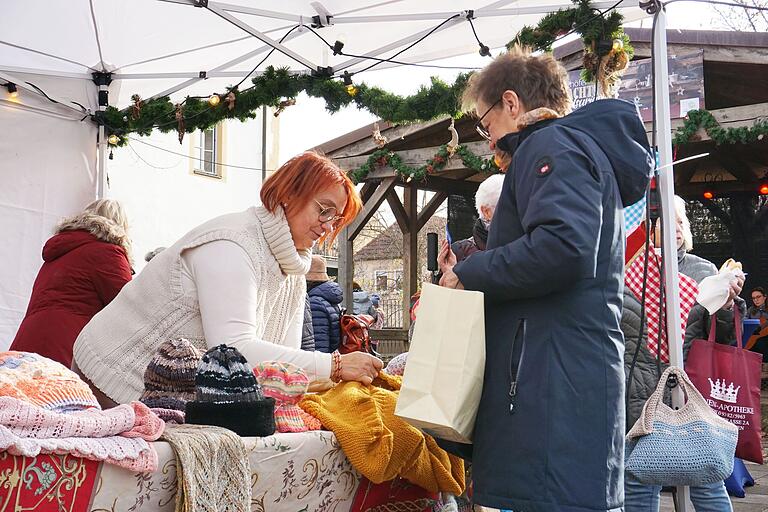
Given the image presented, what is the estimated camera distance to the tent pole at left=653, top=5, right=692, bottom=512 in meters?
3.05

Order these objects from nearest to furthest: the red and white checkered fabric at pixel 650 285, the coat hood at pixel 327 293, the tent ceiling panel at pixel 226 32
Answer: the red and white checkered fabric at pixel 650 285, the coat hood at pixel 327 293, the tent ceiling panel at pixel 226 32

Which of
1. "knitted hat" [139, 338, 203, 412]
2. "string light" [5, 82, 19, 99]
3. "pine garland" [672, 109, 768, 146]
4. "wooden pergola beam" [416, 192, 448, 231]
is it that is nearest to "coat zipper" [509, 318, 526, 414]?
"knitted hat" [139, 338, 203, 412]

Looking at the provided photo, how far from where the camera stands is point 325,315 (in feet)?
16.4

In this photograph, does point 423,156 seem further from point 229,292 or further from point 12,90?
point 229,292

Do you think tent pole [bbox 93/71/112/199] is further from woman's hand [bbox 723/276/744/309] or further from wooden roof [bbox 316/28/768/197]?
woman's hand [bbox 723/276/744/309]

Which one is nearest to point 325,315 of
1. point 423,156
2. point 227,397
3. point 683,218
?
→ point 683,218

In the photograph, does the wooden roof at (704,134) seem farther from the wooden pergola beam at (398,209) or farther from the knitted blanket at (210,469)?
the knitted blanket at (210,469)

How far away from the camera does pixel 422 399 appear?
1.90 meters

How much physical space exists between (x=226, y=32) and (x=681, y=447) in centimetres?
516

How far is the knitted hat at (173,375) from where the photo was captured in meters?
2.01

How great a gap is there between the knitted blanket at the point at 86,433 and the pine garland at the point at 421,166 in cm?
856

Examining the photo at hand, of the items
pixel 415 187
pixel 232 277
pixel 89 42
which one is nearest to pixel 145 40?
pixel 89 42

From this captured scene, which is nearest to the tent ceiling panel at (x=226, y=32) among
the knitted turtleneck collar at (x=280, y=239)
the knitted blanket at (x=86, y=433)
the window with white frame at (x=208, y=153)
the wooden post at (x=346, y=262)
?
the knitted turtleneck collar at (x=280, y=239)

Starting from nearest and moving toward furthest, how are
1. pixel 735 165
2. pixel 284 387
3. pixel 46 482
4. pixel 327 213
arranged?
pixel 46 482, pixel 284 387, pixel 327 213, pixel 735 165
